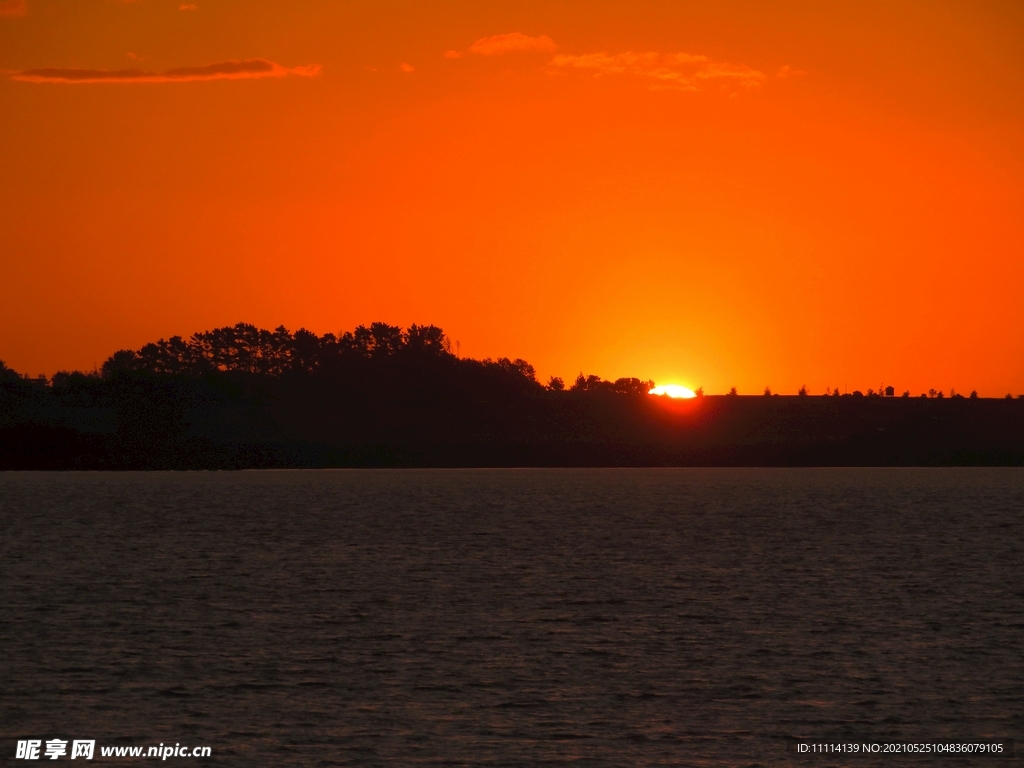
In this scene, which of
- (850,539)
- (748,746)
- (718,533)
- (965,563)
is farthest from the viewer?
(718,533)

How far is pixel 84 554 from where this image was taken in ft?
285

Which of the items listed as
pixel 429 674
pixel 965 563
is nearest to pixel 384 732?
pixel 429 674

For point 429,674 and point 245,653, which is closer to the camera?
point 429,674

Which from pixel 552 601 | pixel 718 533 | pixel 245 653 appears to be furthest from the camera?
pixel 718 533

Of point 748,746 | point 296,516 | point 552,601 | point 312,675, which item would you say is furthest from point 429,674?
point 296,516

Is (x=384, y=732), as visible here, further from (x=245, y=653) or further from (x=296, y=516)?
(x=296, y=516)

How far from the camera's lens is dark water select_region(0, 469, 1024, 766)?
34.7 metres

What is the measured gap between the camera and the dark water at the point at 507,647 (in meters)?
34.7

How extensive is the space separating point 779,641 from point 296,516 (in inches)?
3661

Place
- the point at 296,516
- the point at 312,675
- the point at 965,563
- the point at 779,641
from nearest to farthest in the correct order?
the point at 312,675
the point at 779,641
the point at 965,563
the point at 296,516

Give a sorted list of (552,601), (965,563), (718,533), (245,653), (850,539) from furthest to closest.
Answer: (718,533)
(850,539)
(965,563)
(552,601)
(245,653)

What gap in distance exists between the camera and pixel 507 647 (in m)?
47.3

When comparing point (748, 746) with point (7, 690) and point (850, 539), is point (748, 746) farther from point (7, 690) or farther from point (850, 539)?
point (850, 539)

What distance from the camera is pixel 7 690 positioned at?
127 ft
